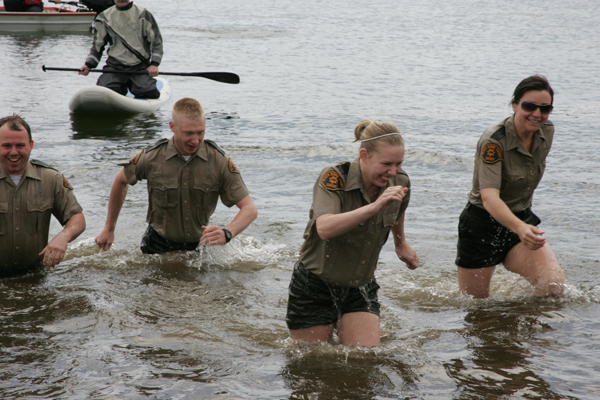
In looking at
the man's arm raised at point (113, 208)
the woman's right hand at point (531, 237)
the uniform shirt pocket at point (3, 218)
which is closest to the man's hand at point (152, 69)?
the man's arm raised at point (113, 208)

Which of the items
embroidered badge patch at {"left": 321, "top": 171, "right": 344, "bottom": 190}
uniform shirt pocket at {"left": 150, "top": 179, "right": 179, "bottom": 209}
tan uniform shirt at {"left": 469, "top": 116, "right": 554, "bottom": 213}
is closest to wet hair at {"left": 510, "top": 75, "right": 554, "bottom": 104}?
tan uniform shirt at {"left": 469, "top": 116, "right": 554, "bottom": 213}

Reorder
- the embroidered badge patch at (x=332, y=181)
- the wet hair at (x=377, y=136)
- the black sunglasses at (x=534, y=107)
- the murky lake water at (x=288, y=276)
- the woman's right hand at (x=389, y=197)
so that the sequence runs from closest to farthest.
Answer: the woman's right hand at (x=389, y=197) → the wet hair at (x=377, y=136) → the embroidered badge patch at (x=332, y=181) → the murky lake water at (x=288, y=276) → the black sunglasses at (x=534, y=107)

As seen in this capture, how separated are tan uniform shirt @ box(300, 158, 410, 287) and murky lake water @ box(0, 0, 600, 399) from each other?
0.62m

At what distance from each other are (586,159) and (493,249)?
758 centimetres

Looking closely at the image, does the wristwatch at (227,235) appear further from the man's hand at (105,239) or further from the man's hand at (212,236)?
the man's hand at (105,239)

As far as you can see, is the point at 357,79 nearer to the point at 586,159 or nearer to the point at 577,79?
the point at 577,79

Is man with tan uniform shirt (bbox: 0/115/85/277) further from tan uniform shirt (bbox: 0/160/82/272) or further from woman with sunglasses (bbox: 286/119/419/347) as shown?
woman with sunglasses (bbox: 286/119/419/347)

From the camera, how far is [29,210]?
5.39m

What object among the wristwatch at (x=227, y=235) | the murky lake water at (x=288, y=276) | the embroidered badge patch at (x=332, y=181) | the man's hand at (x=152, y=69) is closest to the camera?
the embroidered badge patch at (x=332, y=181)

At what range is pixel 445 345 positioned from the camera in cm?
498

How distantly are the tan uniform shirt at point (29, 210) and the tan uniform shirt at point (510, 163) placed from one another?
353cm

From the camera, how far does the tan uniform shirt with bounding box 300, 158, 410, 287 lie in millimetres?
4160

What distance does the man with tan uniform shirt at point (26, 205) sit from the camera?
205 inches

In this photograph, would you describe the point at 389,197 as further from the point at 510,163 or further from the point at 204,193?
the point at 204,193
